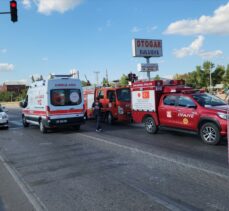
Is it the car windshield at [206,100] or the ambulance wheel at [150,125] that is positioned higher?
the car windshield at [206,100]

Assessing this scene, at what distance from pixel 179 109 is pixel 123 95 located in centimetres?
599

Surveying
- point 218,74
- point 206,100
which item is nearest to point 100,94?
point 206,100

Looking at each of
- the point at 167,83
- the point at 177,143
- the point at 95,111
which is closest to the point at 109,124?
the point at 95,111

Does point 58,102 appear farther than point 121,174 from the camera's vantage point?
Yes

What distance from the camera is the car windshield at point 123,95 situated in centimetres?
1616

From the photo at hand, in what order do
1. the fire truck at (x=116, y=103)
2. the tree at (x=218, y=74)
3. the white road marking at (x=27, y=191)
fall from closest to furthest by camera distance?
1. the white road marking at (x=27, y=191)
2. the fire truck at (x=116, y=103)
3. the tree at (x=218, y=74)

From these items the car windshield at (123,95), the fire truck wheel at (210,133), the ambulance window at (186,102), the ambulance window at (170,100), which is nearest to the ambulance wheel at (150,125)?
the ambulance window at (170,100)

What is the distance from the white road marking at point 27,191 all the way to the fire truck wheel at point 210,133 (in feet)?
19.8

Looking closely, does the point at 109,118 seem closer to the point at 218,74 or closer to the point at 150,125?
the point at 150,125

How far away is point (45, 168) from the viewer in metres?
7.19

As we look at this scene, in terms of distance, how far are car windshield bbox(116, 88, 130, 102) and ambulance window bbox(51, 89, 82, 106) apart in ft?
9.48

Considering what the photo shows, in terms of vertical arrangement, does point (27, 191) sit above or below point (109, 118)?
below

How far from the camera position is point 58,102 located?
13438 millimetres

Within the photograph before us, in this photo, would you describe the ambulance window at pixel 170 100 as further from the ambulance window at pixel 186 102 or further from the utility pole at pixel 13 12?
the utility pole at pixel 13 12
